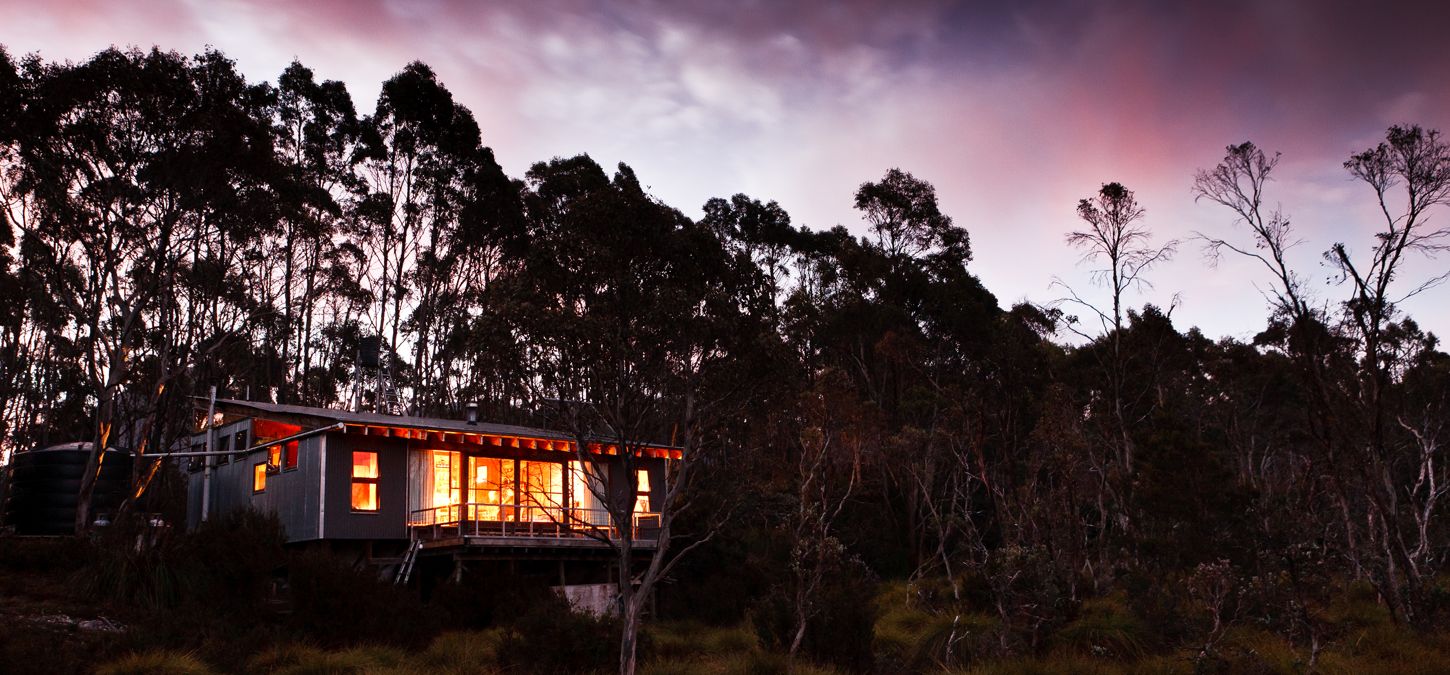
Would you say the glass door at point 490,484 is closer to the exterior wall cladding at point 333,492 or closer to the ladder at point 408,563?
the exterior wall cladding at point 333,492

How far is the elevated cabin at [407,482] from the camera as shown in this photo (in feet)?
73.4

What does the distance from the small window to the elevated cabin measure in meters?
0.02

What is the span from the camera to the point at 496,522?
2352 centimetres

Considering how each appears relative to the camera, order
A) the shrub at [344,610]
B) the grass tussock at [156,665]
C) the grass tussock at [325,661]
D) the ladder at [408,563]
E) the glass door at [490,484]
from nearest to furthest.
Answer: the grass tussock at [156,665] < the grass tussock at [325,661] < the shrub at [344,610] < the ladder at [408,563] < the glass door at [490,484]

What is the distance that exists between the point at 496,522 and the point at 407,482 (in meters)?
2.25

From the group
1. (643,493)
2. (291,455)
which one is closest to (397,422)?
(291,455)

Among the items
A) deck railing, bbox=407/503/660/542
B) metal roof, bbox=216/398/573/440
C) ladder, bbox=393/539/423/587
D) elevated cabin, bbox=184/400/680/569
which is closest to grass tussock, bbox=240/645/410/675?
ladder, bbox=393/539/423/587

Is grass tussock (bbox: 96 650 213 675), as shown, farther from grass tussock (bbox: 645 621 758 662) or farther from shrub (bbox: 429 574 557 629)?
grass tussock (bbox: 645 621 758 662)

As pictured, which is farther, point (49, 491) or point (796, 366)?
point (49, 491)

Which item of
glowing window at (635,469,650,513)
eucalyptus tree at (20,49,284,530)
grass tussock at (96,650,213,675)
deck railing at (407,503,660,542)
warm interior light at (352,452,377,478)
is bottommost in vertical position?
grass tussock at (96,650,213,675)

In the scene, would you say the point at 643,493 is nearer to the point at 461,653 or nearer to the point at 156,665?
the point at 461,653

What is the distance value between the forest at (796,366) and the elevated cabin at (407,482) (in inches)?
86.8

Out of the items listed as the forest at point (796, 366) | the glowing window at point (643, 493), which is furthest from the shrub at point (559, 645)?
the glowing window at point (643, 493)

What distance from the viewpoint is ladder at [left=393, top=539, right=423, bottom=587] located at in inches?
851
